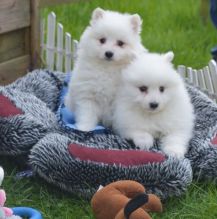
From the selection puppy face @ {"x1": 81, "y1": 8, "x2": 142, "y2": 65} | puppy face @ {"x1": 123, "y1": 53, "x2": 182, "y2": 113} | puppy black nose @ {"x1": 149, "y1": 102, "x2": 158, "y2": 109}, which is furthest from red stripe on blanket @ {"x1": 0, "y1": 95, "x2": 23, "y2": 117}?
puppy black nose @ {"x1": 149, "y1": 102, "x2": 158, "y2": 109}

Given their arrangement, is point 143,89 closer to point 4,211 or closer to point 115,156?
point 115,156

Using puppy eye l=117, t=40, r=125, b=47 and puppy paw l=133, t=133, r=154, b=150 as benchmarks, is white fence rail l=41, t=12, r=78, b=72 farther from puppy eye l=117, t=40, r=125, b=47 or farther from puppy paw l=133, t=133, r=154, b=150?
puppy paw l=133, t=133, r=154, b=150

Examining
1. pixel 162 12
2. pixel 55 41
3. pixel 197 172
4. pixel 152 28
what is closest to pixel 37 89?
pixel 55 41

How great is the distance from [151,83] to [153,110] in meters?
0.17

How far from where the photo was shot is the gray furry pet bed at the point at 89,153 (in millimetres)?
3369

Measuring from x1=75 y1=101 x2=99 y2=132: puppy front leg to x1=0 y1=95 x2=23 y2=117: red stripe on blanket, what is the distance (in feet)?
1.29

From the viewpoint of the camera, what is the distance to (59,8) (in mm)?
7148

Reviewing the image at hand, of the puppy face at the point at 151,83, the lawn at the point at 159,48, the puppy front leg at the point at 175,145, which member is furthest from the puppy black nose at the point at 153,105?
the lawn at the point at 159,48

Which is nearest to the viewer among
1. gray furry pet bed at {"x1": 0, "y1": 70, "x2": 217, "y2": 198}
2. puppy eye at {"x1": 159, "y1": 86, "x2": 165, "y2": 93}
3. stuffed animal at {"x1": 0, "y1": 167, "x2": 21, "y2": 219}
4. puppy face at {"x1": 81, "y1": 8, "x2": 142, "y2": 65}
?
stuffed animal at {"x1": 0, "y1": 167, "x2": 21, "y2": 219}

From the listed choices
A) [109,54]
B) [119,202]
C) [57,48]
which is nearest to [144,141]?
[109,54]

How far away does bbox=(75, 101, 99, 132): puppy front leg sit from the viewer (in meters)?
3.88

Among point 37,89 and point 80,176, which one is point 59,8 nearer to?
point 37,89

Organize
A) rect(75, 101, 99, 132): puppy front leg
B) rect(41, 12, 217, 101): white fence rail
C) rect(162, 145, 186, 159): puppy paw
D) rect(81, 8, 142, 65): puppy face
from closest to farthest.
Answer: rect(162, 145, 186, 159): puppy paw
rect(81, 8, 142, 65): puppy face
rect(75, 101, 99, 132): puppy front leg
rect(41, 12, 217, 101): white fence rail

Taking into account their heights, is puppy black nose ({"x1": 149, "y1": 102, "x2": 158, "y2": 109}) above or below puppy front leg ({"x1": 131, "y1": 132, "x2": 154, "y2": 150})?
above
